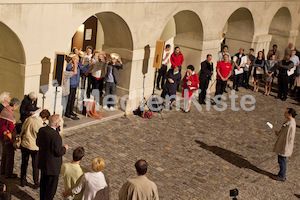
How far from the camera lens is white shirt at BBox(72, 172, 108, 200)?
22.0 feet

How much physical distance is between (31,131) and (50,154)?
36.0 inches

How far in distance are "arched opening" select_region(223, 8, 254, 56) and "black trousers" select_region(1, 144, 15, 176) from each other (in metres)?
12.0

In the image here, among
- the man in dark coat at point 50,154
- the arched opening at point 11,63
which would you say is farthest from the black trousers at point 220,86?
the man in dark coat at point 50,154

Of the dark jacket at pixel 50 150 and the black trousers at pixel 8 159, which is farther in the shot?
the black trousers at pixel 8 159

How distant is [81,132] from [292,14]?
43.6 ft

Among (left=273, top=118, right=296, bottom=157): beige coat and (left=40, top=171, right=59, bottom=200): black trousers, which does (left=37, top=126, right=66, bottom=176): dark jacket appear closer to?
(left=40, top=171, right=59, bottom=200): black trousers

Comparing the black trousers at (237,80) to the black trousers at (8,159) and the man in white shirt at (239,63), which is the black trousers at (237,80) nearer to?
the man in white shirt at (239,63)

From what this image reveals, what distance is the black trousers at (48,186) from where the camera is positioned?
26.1 feet

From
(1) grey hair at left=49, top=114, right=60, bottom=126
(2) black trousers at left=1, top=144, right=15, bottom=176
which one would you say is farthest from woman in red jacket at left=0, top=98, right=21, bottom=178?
(1) grey hair at left=49, top=114, right=60, bottom=126

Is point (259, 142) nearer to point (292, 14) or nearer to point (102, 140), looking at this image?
point (102, 140)

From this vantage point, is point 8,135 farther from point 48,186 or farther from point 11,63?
point 11,63

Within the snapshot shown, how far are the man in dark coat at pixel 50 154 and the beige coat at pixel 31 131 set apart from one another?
65 centimetres

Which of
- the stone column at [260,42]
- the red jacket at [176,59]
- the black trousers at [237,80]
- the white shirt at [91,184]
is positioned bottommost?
the black trousers at [237,80]

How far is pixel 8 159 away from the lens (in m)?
9.07
